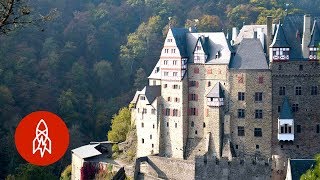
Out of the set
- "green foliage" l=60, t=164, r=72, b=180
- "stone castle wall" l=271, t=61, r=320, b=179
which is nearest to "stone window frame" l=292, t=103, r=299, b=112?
"stone castle wall" l=271, t=61, r=320, b=179

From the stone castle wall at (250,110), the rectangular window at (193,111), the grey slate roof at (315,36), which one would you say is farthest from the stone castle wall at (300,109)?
the rectangular window at (193,111)

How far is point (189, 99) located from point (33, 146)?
30.0 m

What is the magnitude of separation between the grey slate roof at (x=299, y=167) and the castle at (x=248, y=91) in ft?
16.9

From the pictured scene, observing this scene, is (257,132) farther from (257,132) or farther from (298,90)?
(298,90)

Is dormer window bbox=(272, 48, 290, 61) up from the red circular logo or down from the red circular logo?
up

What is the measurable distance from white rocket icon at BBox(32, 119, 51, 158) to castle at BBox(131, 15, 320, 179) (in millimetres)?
26033

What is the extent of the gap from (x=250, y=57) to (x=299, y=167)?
9.94 metres

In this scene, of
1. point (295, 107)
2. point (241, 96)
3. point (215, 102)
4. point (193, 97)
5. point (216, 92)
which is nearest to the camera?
point (295, 107)

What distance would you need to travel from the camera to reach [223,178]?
39.2 metres

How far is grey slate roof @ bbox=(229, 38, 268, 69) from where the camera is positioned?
134 feet

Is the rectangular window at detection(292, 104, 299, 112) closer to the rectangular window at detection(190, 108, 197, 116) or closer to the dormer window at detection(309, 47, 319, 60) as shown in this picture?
the dormer window at detection(309, 47, 319, 60)

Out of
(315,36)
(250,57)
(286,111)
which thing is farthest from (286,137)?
(315,36)

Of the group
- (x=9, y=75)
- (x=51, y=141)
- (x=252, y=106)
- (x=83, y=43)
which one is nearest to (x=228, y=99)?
(x=252, y=106)

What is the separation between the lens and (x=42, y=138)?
47.5 feet
